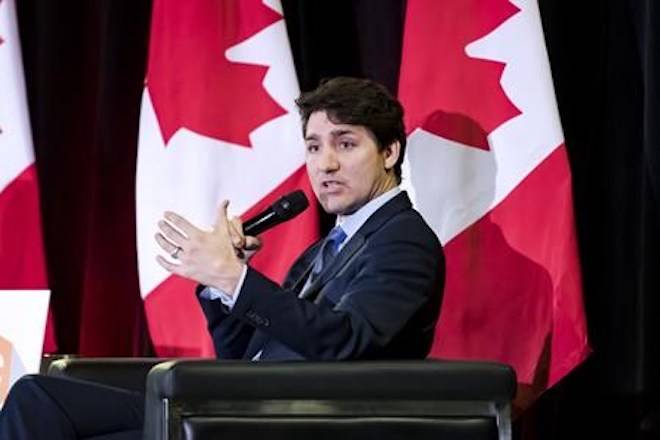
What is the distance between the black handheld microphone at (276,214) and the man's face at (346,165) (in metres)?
0.14

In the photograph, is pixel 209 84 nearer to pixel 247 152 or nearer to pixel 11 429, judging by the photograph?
pixel 247 152

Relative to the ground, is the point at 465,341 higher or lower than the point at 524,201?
lower

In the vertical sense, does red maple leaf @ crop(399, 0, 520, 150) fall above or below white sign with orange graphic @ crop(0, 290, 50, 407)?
above

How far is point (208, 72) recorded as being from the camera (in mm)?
3070

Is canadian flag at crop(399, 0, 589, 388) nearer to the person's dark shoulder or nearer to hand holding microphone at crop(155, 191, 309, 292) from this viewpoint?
the person's dark shoulder

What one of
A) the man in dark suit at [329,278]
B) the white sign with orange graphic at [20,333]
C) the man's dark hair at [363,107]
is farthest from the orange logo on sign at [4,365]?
the man's dark hair at [363,107]

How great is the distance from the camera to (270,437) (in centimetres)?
190

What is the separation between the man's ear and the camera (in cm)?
240

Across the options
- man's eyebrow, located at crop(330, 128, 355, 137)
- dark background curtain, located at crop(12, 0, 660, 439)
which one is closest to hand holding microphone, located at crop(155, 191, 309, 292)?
man's eyebrow, located at crop(330, 128, 355, 137)

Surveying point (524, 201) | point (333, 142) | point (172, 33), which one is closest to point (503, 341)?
point (524, 201)

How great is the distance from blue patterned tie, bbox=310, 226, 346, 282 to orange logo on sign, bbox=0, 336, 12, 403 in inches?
28.6

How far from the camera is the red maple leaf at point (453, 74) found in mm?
2809

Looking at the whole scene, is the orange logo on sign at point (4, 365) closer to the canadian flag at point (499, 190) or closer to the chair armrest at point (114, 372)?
the chair armrest at point (114, 372)

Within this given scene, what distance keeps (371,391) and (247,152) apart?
1200mm
